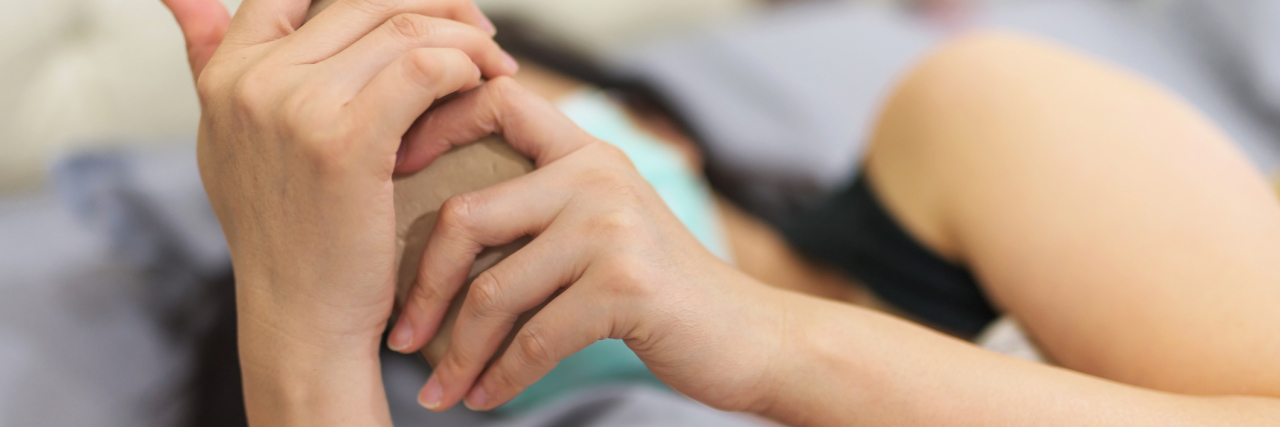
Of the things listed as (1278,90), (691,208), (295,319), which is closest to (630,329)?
(295,319)

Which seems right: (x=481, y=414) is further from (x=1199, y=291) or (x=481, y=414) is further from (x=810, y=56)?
(x=810, y=56)

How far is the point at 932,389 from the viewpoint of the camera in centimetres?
44

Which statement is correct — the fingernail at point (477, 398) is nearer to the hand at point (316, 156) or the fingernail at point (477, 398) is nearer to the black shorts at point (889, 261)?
the hand at point (316, 156)

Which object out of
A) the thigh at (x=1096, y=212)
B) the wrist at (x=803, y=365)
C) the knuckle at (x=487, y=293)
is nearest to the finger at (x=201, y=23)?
the knuckle at (x=487, y=293)

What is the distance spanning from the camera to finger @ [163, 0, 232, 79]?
461mm

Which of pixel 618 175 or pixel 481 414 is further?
pixel 481 414

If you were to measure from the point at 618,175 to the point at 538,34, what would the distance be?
0.79 meters

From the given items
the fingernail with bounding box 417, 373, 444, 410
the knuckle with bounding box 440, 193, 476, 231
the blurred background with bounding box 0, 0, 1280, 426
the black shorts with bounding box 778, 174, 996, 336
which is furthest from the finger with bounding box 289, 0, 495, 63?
the black shorts with bounding box 778, 174, 996, 336

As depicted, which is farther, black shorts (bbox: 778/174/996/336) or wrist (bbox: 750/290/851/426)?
black shorts (bbox: 778/174/996/336)

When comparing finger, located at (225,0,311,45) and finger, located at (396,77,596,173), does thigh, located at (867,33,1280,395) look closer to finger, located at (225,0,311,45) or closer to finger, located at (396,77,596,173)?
finger, located at (396,77,596,173)

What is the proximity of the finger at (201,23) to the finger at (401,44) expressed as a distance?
0.40ft

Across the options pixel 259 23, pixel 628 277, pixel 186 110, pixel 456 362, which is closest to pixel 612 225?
pixel 628 277

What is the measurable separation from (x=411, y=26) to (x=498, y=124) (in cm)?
7

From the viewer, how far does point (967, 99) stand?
0.66 meters
